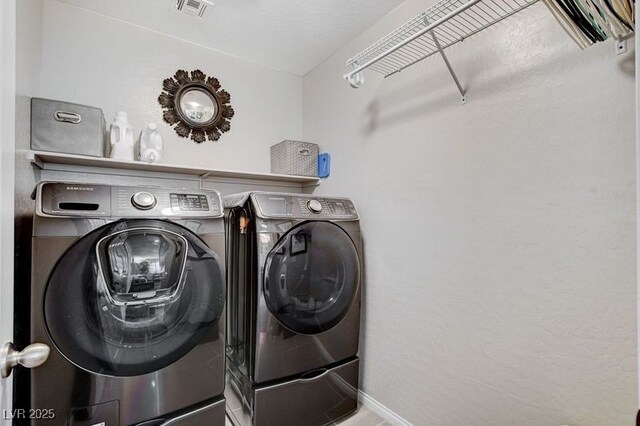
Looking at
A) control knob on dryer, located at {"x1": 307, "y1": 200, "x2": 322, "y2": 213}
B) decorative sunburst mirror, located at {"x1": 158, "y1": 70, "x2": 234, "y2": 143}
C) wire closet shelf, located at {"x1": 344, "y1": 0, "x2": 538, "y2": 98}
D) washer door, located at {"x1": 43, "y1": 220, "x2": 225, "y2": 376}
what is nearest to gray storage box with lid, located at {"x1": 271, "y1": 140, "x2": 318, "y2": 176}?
decorative sunburst mirror, located at {"x1": 158, "y1": 70, "x2": 234, "y2": 143}

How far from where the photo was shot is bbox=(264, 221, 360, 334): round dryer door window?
4.88 feet

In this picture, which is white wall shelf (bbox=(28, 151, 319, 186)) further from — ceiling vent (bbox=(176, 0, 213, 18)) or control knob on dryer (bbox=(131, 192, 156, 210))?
ceiling vent (bbox=(176, 0, 213, 18))

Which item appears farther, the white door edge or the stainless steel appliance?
the stainless steel appliance

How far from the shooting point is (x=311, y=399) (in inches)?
63.2

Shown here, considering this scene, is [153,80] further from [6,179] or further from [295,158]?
[6,179]

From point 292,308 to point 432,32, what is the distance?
4.59 ft

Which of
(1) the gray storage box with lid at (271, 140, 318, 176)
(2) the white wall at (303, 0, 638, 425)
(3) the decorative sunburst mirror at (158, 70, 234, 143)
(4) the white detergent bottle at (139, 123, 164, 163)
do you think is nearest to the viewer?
(2) the white wall at (303, 0, 638, 425)

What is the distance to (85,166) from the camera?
1749mm

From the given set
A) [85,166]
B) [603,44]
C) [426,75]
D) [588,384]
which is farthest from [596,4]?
A: [85,166]

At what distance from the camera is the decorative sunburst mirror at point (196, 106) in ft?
6.66

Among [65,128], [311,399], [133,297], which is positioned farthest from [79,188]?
[311,399]

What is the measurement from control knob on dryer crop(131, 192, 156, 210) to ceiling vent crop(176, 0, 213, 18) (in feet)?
3.97

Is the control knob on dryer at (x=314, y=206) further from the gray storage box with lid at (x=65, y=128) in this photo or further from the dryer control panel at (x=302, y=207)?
the gray storage box with lid at (x=65, y=128)

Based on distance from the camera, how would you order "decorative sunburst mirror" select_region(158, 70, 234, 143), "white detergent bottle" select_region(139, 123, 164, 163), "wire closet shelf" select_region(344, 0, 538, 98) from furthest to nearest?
"decorative sunburst mirror" select_region(158, 70, 234, 143)
"white detergent bottle" select_region(139, 123, 164, 163)
"wire closet shelf" select_region(344, 0, 538, 98)
